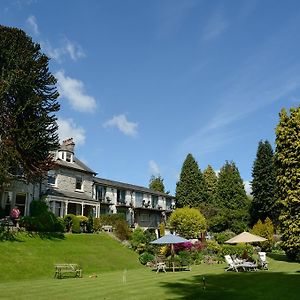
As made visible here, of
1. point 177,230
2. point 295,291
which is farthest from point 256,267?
point 177,230

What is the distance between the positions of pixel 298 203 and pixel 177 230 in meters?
21.9

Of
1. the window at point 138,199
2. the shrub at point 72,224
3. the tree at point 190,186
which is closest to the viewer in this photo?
the shrub at point 72,224

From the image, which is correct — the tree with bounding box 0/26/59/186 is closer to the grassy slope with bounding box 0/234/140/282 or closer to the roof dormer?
the grassy slope with bounding box 0/234/140/282

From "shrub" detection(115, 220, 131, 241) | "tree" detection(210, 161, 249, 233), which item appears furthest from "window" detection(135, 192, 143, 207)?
"shrub" detection(115, 220, 131, 241)

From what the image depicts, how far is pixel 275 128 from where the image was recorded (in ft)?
119

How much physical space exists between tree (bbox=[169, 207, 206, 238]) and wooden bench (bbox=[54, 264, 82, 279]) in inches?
1098

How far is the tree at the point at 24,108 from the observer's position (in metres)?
30.2

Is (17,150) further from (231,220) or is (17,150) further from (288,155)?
(231,220)

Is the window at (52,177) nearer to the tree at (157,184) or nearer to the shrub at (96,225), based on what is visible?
the shrub at (96,225)

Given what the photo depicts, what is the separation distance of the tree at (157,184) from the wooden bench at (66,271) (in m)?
72.1

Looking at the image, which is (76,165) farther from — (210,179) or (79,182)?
(210,179)

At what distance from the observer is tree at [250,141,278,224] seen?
5975 centimetres

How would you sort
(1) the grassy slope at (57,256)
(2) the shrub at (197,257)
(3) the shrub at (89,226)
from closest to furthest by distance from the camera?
(1) the grassy slope at (57,256) < (2) the shrub at (197,257) < (3) the shrub at (89,226)

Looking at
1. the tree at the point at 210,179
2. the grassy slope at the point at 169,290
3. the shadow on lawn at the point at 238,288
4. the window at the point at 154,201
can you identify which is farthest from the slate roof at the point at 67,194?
the tree at the point at 210,179
